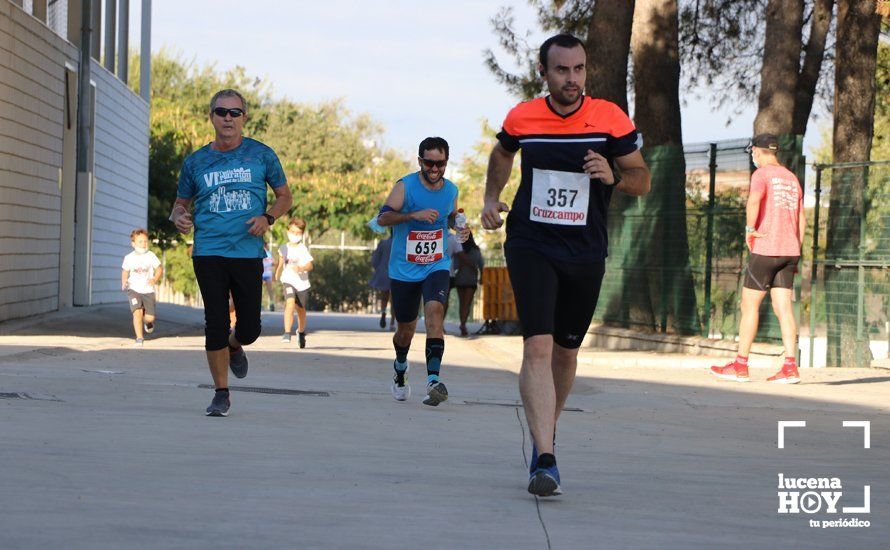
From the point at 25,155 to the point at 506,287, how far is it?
8557 mm

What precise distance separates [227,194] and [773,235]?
218 inches

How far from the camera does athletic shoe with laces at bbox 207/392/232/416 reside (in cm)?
928

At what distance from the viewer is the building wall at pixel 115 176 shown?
27297 millimetres

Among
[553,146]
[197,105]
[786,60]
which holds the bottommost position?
[553,146]

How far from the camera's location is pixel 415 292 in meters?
11.2

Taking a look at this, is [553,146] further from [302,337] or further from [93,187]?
[93,187]

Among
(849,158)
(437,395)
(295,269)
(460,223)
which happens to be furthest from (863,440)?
(849,158)

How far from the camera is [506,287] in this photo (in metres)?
26.1

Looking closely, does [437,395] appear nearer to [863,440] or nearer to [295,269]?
[863,440]

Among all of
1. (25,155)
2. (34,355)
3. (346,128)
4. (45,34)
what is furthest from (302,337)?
(346,128)

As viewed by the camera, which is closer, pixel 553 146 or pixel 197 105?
pixel 553 146

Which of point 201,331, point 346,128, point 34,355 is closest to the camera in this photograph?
point 34,355

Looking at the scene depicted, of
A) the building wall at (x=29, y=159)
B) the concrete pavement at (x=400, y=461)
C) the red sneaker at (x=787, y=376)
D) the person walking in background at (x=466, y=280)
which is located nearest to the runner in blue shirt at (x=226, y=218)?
the concrete pavement at (x=400, y=461)

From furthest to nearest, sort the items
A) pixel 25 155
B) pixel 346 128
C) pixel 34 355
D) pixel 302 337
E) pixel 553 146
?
pixel 346 128
pixel 25 155
pixel 302 337
pixel 34 355
pixel 553 146
